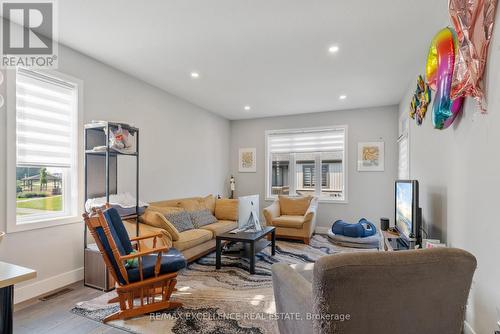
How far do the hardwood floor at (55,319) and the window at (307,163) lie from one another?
436cm

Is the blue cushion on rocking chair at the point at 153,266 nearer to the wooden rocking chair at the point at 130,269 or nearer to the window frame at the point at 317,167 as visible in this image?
the wooden rocking chair at the point at 130,269

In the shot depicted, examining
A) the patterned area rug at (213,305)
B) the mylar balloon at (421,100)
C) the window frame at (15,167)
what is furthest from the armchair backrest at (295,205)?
the window frame at (15,167)

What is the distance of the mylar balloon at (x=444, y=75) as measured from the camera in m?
1.88

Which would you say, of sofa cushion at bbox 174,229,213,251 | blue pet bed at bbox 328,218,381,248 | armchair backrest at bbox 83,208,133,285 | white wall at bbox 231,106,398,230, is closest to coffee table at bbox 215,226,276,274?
sofa cushion at bbox 174,229,213,251

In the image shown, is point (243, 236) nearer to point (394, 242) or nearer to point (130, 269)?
point (130, 269)

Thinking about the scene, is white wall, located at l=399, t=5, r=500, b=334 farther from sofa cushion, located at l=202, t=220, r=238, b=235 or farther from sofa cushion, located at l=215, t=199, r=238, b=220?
sofa cushion, located at l=215, t=199, r=238, b=220

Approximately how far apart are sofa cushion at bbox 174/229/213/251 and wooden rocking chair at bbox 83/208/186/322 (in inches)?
28.3

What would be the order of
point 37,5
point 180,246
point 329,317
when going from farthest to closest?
point 180,246
point 37,5
point 329,317

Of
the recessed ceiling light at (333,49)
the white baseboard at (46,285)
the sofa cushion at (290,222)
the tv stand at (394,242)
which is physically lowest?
the white baseboard at (46,285)

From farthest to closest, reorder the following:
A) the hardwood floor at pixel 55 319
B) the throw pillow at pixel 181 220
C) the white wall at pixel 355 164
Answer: the white wall at pixel 355 164 → the throw pillow at pixel 181 220 → the hardwood floor at pixel 55 319

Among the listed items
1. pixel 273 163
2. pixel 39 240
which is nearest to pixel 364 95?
pixel 273 163

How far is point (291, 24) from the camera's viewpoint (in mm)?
2434

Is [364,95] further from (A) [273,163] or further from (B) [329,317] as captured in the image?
(B) [329,317]

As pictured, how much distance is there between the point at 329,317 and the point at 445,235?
2.04 m
